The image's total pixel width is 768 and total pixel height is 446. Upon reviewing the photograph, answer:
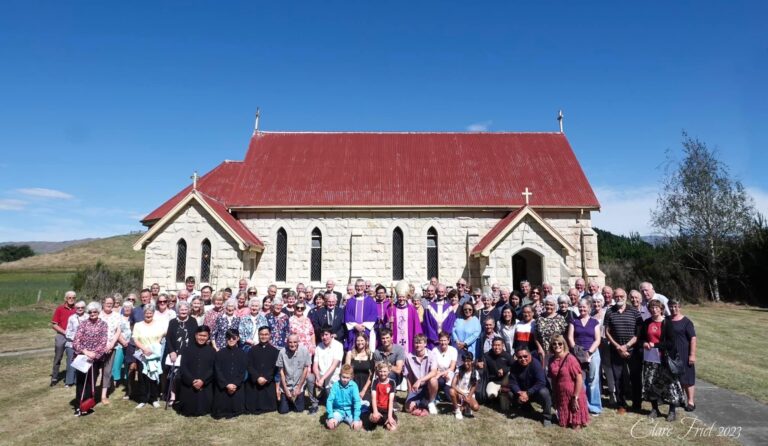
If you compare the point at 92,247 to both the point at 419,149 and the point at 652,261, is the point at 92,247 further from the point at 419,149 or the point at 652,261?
the point at 652,261

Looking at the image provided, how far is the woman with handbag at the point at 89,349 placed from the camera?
7.16 m

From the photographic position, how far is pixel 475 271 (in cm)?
1658

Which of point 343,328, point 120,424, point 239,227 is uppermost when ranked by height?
point 239,227

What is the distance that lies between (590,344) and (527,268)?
11.5 metres

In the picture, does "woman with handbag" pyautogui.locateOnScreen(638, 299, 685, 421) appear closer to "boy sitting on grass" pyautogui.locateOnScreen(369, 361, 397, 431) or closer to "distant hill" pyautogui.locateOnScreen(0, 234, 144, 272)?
"boy sitting on grass" pyautogui.locateOnScreen(369, 361, 397, 431)

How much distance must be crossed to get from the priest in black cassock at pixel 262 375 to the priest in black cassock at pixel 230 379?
4.6 inches

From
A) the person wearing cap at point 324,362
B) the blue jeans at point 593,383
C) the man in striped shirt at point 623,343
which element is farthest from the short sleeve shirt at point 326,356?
→ the man in striped shirt at point 623,343

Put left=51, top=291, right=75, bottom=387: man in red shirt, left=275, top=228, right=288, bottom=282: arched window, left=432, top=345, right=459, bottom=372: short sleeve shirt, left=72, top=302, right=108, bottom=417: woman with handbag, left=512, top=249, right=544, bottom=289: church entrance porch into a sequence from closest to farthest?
A: left=72, top=302, right=108, bottom=417: woman with handbag, left=432, top=345, right=459, bottom=372: short sleeve shirt, left=51, top=291, right=75, bottom=387: man in red shirt, left=275, top=228, right=288, bottom=282: arched window, left=512, top=249, right=544, bottom=289: church entrance porch

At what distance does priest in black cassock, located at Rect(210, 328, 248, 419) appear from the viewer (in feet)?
23.0

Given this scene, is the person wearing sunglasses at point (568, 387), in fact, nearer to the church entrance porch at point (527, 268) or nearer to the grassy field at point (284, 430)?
the grassy field at point (284, 430)

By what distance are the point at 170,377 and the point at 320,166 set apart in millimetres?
12739

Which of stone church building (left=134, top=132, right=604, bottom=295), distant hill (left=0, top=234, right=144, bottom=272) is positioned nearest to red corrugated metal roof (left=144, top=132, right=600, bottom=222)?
stone church building (left=134, top=132, right=604, bottom=295)

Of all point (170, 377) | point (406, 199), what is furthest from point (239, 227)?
point (170, 377)

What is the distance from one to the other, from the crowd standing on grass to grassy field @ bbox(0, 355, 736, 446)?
0.24 meters
